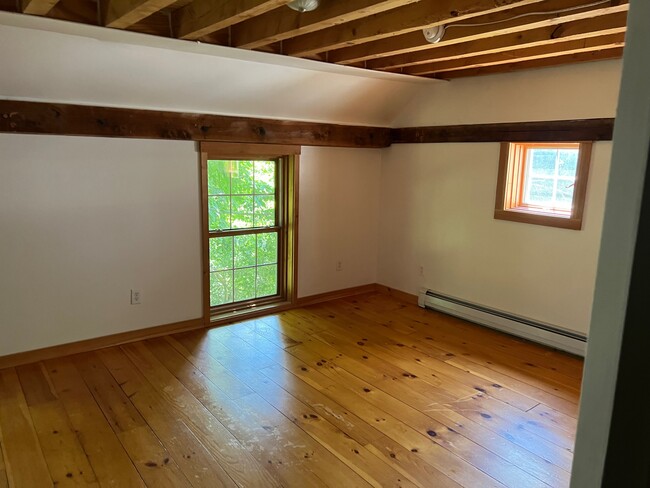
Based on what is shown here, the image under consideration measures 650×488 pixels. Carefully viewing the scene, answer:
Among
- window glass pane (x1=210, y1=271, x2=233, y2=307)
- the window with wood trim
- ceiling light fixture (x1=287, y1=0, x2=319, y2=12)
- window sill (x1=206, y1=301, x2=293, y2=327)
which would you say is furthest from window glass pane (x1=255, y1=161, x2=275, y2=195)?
ceiling light fixture (x1=287, y1=0, x2=319, y2=12)

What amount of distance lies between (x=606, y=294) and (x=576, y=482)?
271 mm

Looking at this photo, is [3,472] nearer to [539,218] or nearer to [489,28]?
[489,28]

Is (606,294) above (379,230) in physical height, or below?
above

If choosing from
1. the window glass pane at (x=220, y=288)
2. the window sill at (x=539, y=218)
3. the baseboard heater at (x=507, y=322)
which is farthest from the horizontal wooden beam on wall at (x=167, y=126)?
the baseboard heater at (x=507, y=322)

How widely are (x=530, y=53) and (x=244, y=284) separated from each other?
3.24 meters

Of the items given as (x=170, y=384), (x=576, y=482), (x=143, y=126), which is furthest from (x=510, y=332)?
(x=576, y=482)

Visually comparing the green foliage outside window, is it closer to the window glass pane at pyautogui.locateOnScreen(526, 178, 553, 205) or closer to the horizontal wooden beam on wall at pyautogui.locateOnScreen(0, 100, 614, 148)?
the horizontal wooden beam on wall at pyautogui.locateOnScreen(0, 100, 614, 148)

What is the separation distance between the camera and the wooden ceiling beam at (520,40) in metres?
2.64

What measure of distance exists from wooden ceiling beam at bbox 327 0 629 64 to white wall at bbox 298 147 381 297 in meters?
1.50

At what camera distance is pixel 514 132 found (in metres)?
4.10

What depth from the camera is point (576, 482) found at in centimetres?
65

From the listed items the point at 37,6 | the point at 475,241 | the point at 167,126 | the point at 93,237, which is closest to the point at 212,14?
the point at 37,6

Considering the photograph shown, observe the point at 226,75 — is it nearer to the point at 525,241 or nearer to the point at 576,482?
the point at 525,241

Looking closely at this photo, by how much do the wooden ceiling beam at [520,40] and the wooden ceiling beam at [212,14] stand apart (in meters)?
1.39
